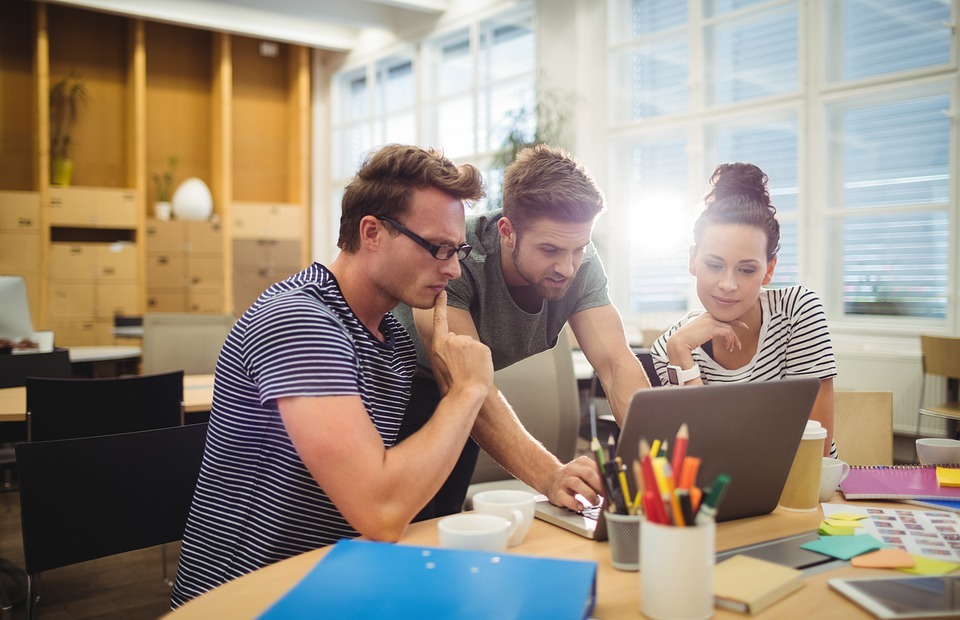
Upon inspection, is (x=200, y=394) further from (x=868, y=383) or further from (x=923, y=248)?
(x=923, y=248)

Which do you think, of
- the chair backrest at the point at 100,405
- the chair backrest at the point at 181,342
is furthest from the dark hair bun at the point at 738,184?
the chair backrest at the point at 181,342

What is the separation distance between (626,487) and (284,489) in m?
0.58

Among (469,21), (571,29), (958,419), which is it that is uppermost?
(469,21)

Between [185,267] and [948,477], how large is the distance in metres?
8.46

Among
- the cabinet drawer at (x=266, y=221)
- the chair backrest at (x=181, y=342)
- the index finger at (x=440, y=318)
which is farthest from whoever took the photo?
the cabinet drawer at (x=266, y=221)

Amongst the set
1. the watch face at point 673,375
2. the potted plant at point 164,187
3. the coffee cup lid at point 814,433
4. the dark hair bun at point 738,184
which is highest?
the potted plant at point 164,187

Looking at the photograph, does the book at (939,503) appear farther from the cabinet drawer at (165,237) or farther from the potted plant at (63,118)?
the potted plant at (63,118)

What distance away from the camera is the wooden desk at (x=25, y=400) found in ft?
8.47

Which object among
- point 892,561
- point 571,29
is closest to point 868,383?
point 571,29

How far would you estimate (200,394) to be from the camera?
→ 10.1 feet

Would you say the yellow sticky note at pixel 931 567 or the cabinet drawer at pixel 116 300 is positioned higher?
the cabinet drawer at pixel 116 300

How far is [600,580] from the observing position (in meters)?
0.99

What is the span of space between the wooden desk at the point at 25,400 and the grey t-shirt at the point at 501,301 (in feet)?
3.26

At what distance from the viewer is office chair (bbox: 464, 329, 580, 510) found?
2.56 m
